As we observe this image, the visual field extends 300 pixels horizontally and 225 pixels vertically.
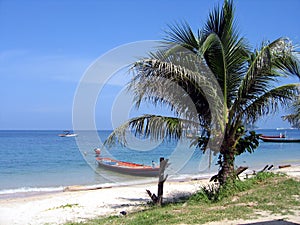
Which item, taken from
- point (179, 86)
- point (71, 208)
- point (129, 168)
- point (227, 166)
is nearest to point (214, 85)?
point (179, 86)

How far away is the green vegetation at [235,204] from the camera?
6.09 meters

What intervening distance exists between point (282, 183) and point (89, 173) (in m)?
18.2

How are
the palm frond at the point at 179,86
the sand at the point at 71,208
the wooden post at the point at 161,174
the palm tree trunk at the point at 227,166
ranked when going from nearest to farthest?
1. the palm frond at the point at 179,86
2. the palm tree trunk at the point at 227,166
3. the wooden post at the point at 161,174
4. the sand at the point at 71,208

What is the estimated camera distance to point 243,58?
790 centimetres

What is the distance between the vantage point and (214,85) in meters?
7.65

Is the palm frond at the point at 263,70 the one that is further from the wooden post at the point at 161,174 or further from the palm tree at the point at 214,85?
the wooden post at the point at 161,174

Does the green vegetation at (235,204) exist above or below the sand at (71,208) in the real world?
above

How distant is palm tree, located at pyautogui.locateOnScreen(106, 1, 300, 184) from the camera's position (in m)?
7.28

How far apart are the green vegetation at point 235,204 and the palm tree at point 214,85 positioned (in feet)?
1.61

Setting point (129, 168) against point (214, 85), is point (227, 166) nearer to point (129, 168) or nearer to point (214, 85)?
point (214, 85)

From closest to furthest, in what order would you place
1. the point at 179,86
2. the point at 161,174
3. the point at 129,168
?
the point at 179,86 < the point at 161,174 < the point at 129,168

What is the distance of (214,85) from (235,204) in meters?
2.49

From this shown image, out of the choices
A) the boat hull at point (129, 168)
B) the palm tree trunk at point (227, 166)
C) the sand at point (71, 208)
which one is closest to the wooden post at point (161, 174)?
the sand at point (71, 208)

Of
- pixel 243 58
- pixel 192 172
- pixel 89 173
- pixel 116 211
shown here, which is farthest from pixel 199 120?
pixel 89 173
